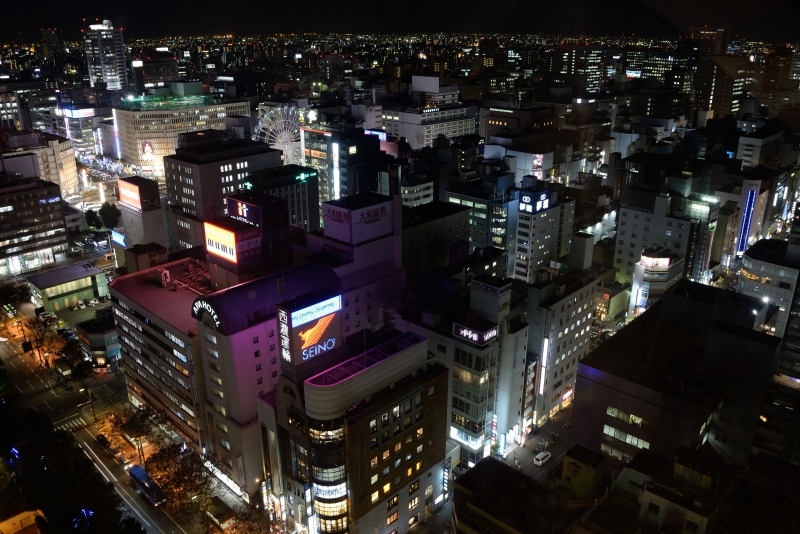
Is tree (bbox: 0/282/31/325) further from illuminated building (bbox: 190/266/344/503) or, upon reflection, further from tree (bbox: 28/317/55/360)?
illuminated building (bbox: 190/266/344/503)

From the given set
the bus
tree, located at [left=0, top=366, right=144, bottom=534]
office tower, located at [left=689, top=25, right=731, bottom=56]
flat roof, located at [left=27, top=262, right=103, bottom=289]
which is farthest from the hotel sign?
office tower, located at [left=689, top=25, right=731, bottom=56]

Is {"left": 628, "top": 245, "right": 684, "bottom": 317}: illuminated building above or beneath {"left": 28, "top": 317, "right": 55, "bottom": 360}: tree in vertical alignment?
above

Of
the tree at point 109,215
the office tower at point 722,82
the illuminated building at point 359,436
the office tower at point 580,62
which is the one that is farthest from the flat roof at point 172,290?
the office tower at point 580,62

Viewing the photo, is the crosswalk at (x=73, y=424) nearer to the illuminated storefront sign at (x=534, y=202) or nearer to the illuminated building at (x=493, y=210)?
the illuminated building at (x=493, y=210)

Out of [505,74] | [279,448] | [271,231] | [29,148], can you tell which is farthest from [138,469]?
[505,74]

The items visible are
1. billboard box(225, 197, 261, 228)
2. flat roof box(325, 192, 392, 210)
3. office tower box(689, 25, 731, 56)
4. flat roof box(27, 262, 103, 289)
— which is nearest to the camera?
billboard box(225, 197, 261, 228)

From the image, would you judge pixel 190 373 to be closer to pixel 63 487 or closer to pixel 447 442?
pixel 63 487
